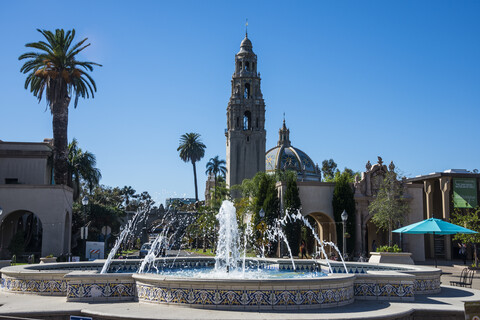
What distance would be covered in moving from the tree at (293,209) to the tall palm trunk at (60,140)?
53.3 ft

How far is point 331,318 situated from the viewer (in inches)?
376

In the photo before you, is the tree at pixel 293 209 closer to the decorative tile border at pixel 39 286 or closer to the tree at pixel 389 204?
the tree at pixel 389 204

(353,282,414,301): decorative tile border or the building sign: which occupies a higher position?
the building sign

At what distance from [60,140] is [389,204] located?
23739mm

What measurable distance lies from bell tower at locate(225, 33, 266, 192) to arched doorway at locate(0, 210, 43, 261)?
1466 inches

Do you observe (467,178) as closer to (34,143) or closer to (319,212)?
(319,212)

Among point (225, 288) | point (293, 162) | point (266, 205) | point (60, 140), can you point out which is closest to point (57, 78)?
point (60, 140)

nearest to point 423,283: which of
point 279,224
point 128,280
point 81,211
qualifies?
point 128,280

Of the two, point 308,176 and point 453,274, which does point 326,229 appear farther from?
point 308,176

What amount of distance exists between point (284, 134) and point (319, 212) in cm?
5316

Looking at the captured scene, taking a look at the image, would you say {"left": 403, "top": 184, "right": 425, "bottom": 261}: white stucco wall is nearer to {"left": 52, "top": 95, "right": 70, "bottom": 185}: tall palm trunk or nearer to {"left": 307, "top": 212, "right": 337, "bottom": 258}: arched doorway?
{"left": 307, "top": 212, "right": 337, "bottom": 258}: arched doorway

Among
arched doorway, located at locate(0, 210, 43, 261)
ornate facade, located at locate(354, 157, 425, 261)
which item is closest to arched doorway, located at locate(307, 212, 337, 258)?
ornate facade, located at locate(354, 157, 425, 261)

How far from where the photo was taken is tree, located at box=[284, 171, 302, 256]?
37594 millimetres

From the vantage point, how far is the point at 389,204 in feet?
116
